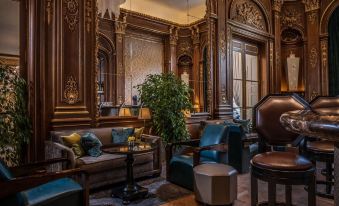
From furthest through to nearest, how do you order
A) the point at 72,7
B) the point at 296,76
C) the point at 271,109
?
the point at 296,76 < the point at 72,7 < the point at 271,109

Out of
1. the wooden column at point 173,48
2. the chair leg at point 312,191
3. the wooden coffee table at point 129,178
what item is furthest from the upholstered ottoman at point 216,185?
the wooden column at point 173,48

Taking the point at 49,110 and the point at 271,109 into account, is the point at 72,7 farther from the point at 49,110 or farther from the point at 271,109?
the point at 271,109

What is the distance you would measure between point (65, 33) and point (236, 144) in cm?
320

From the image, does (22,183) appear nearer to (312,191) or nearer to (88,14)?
Answer: (312,191)

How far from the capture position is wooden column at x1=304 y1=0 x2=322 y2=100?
6637mm

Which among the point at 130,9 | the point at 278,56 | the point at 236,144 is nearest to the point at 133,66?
the point at 130,9

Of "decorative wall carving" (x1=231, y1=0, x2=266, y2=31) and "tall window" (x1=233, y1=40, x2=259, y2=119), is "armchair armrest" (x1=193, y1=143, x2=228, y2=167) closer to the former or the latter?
"tall window" (x1=233, y1=40, x2=259, y2=119)

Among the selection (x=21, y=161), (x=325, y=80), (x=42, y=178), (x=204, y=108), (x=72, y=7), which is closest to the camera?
(x=42, y=178)

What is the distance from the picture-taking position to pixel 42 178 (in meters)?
1.90

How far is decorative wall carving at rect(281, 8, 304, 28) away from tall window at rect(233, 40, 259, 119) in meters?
1.47

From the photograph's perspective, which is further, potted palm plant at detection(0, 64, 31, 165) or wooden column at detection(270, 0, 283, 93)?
wooden column at detection(270, 0, 283, 93)

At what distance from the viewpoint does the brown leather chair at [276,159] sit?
1.63m

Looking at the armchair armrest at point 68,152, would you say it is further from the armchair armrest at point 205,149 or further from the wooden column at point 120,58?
the wooden column at point 120,58

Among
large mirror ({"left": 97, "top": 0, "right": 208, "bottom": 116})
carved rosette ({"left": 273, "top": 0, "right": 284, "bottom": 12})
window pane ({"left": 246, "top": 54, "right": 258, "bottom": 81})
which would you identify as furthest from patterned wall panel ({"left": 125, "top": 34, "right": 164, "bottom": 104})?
carved rosette ({"left": 273, "top": 0, "right": 284, "bottom": 12})
